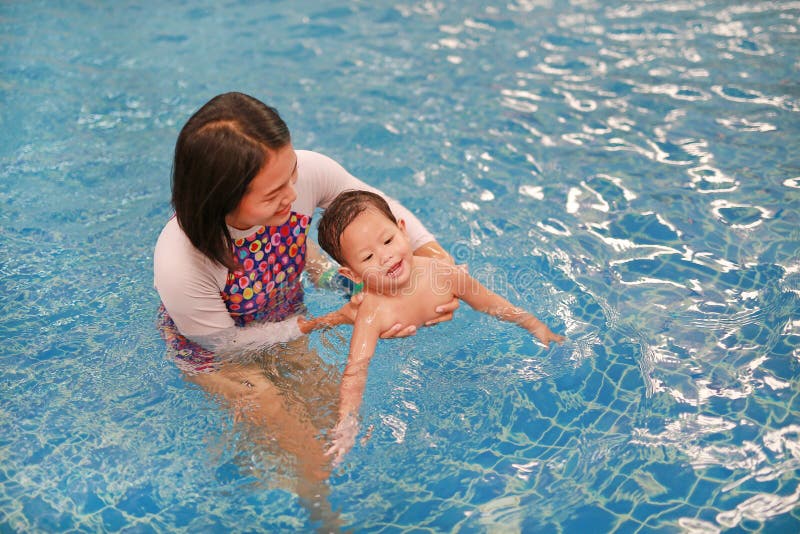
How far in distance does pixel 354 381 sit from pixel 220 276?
2.22ft

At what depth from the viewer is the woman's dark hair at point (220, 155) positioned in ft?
8.72

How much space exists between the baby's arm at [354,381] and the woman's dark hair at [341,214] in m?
0.27

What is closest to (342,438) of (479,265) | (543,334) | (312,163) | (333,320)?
(333,320)

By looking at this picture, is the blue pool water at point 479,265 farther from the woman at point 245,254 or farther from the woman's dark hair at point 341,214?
the woman's dark hair at point 341,214

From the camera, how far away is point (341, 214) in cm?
321

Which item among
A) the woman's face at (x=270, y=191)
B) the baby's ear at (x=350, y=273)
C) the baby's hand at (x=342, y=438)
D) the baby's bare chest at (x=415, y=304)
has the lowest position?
the baby's hand at (x=342, y=438)

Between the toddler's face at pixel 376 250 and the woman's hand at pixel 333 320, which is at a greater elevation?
the toddler's face at pixel 376 250

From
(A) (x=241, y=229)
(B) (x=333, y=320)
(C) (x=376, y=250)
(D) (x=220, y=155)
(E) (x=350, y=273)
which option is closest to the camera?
(D) (x=220, y=155)

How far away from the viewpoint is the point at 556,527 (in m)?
2.90

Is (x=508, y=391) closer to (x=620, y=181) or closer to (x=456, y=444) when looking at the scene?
(x=456, y=444)

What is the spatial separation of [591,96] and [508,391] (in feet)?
10.6

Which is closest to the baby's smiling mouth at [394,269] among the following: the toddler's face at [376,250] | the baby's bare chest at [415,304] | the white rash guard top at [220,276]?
the toddler's face at [376,250]

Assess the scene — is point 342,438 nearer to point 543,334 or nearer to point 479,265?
point 543,334

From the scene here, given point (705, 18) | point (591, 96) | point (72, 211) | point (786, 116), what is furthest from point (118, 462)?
point (705, 18)
